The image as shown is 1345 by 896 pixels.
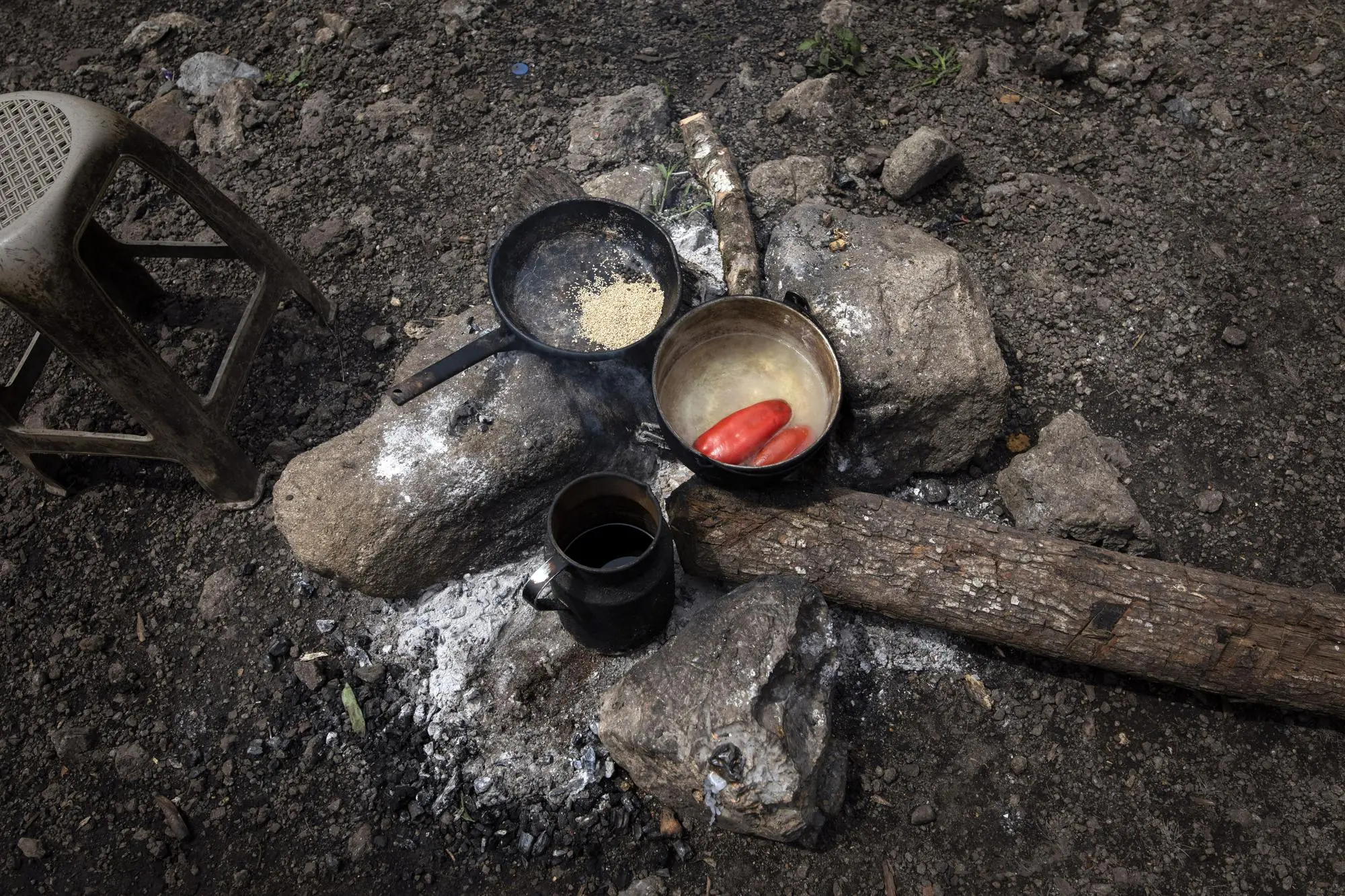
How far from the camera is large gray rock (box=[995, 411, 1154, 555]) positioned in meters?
3.33

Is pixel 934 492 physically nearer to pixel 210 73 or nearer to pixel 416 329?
pixel 416 329

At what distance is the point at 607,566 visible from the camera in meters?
3.10

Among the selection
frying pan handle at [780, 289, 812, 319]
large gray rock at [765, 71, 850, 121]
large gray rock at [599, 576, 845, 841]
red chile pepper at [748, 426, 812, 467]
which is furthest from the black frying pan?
large gray rock at [765, 71, 850, 121]

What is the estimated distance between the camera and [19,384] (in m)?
3.77

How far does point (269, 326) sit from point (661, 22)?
309 cm

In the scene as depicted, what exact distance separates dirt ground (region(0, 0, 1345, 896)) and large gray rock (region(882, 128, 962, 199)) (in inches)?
3.8

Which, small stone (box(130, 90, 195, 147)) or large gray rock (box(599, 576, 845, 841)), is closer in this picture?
large gray rock (box(599, 576, 845, 841))

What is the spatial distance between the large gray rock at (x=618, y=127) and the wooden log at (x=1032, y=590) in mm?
2277

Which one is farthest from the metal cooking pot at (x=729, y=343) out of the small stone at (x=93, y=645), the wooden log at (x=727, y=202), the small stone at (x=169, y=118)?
the small stone at (x=169, y=118)

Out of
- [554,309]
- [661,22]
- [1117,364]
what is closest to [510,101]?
[661,22]

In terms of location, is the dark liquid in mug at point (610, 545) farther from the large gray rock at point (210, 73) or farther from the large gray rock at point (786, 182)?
the large gray rock at point (210, 73)

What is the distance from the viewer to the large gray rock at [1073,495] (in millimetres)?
3332

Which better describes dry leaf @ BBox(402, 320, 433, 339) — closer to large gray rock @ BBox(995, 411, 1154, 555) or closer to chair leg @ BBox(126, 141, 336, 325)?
chair leg @ BBox(126, 141, 336, 325)

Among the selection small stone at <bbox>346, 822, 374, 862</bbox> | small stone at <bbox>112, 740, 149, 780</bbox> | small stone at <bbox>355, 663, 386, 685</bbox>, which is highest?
small stone at <bbox>112, 740, 149, 780</bbox>
